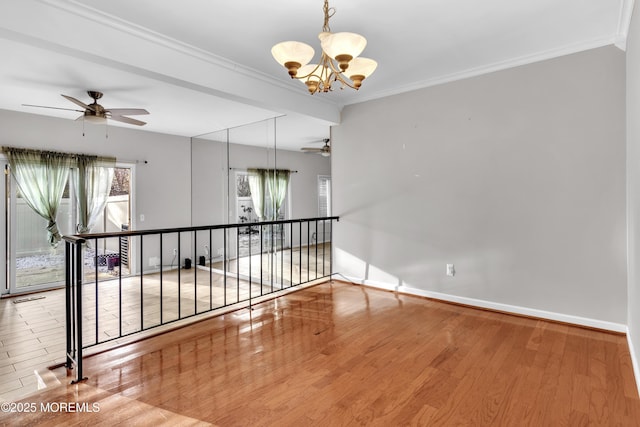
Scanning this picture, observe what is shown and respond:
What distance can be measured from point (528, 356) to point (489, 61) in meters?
2.70

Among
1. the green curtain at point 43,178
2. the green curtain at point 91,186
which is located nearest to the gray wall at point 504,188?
the green curtain at point 91,186

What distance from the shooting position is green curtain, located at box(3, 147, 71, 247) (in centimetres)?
460

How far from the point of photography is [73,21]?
2.25 m

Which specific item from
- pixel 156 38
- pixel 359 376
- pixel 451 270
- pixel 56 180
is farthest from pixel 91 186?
pixel 451 270

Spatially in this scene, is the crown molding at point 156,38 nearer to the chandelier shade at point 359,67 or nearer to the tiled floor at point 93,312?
the chandelier shade at point 359,67

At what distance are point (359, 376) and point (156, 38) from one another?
2.97 metres

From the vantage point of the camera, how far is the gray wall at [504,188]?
2.85 meters

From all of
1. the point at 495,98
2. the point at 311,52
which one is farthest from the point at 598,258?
the point at 311,52

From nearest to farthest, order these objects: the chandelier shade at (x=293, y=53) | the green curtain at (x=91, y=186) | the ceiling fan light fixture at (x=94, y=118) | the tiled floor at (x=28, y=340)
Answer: the chandelier shade at (x=293, y=53) → the tiled floor at (x=28, y=340) → the ceiling fan light fixture at (x=94, y=118) → the green curtain at (x=91, y=186)

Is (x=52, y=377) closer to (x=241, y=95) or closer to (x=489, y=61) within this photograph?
(x=241, y=95)

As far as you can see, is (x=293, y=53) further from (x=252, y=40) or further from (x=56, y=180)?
(x=56, y=180)

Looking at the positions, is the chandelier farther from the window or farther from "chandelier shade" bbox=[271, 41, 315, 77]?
the window

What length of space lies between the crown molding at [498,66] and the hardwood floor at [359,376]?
248 cm

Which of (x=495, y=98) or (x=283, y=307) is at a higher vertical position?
(x=495, y=98)
